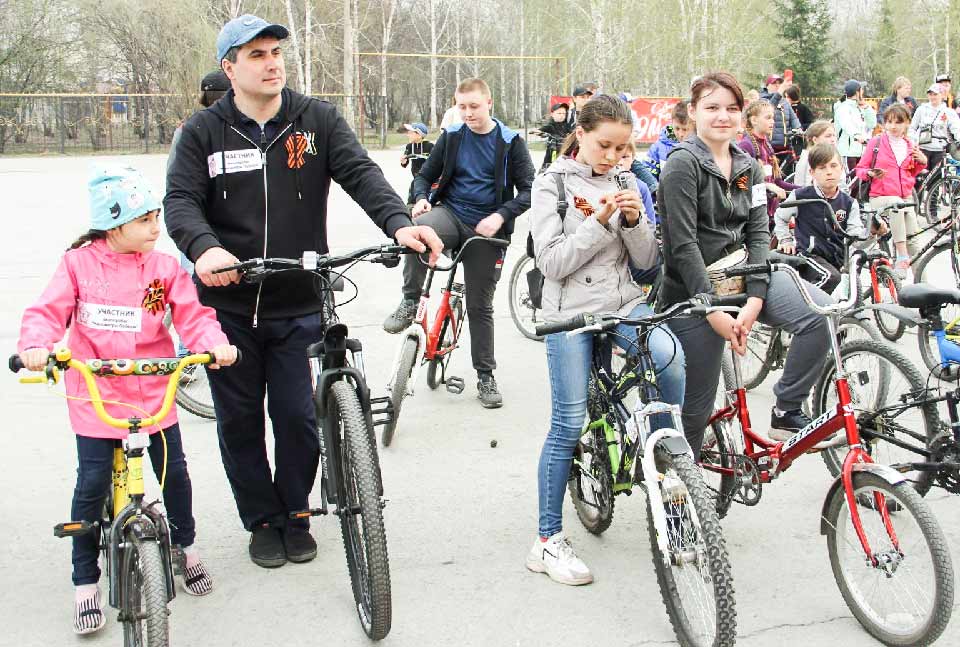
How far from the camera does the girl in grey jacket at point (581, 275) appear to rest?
386cm

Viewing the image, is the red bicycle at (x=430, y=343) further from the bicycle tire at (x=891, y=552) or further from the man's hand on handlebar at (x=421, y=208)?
the bicycle tire at (x=891, y=552)

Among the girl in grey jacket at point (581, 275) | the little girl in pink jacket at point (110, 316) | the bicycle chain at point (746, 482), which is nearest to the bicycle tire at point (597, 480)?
the girl in grey jacket at point (581, 275)

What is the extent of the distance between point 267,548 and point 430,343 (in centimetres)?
242

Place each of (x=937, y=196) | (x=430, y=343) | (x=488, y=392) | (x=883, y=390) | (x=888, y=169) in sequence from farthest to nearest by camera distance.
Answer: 1. (x=937, y=196)
2. (x=888, y=169)
3. (x=488, y=392)
4. (x=430, y=343)
5. (x=883, y=390)

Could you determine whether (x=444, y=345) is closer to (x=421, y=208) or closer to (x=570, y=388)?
(x=421, y=208)

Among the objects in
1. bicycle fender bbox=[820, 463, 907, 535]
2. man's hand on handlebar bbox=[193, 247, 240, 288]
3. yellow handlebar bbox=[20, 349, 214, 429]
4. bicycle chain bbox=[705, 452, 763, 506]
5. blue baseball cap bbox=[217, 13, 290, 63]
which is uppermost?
blue baseball cap bbox=[217, 13, 290, 63]

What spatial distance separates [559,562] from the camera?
13.4 feet

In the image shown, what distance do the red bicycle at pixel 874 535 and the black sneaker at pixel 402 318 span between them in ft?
9.63

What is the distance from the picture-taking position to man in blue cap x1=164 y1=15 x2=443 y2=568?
12.8 feet

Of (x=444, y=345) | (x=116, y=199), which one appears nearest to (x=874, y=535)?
(x=116, y=199)

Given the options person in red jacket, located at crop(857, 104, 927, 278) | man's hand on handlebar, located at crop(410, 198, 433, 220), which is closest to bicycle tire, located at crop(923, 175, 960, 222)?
person in red jacket, located at crop(857, 104, 927, 278)

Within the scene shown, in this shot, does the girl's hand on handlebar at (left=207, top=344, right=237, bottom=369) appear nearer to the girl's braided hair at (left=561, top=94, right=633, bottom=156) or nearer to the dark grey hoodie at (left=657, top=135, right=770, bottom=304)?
the girl's braided hair at (left=561, top=94, right=633, bottom=156)

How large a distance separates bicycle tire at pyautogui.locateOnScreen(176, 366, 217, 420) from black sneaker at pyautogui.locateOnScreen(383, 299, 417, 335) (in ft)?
3.89

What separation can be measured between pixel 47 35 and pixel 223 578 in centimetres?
3827
